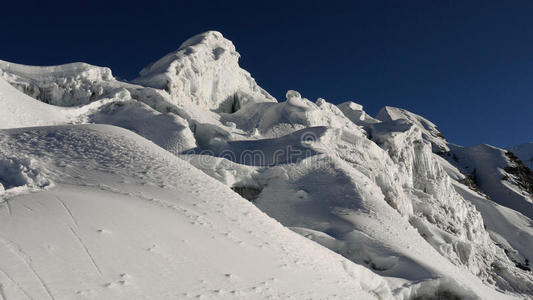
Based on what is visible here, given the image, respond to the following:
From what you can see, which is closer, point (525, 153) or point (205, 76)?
point (205, 76)

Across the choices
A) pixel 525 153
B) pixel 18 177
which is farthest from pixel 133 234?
pixel 525 153

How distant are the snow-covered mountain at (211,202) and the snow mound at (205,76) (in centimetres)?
14

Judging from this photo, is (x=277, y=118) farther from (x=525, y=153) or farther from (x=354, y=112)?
(x=525, y=153)

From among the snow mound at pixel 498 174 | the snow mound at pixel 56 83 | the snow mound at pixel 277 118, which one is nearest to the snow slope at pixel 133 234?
the snow mound at pixel 56 83

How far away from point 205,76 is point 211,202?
66.4 feet

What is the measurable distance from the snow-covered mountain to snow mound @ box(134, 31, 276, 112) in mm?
135

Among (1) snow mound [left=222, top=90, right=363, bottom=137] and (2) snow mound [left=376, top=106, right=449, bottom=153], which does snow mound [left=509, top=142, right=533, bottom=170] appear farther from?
(1) snow mound [left=222, top=90, right=363, bottom=137]

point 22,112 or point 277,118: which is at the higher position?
point 277,118

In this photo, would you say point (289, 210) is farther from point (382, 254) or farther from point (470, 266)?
point (470, 266)

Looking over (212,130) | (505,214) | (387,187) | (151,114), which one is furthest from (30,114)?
(505,214)

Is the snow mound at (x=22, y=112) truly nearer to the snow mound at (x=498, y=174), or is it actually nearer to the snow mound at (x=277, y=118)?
the snow mound at (x=277, y=118)

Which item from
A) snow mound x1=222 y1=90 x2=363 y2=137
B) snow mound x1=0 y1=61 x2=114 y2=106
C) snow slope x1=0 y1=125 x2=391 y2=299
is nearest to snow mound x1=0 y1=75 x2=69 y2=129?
snow mound x1=0 y1=61 x2=114 y2=106

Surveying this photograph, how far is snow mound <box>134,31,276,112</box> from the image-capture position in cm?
2552

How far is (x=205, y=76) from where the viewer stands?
28.1 m
